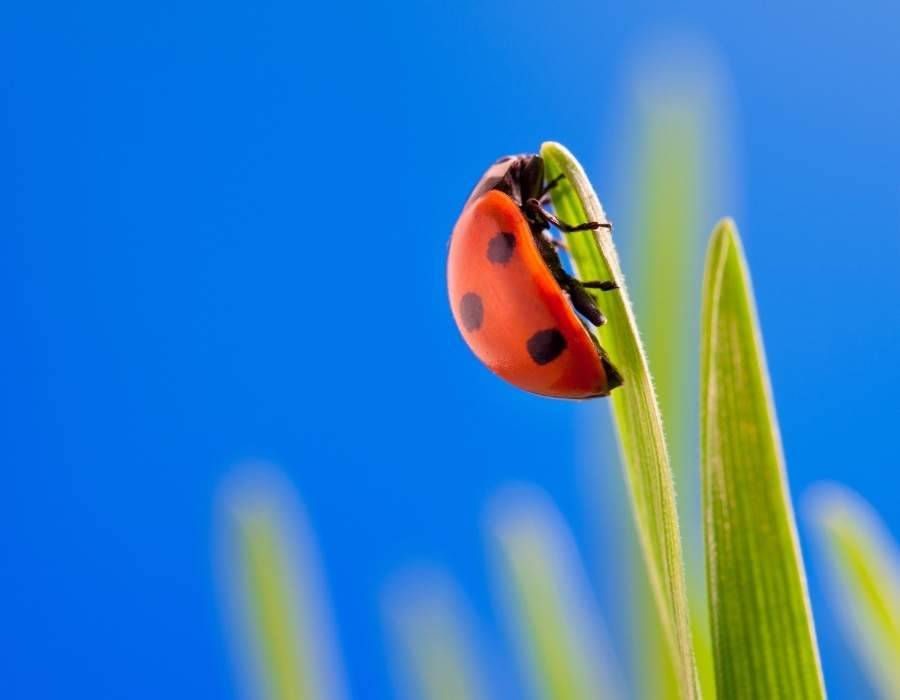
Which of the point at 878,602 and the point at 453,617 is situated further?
the point at 453,617

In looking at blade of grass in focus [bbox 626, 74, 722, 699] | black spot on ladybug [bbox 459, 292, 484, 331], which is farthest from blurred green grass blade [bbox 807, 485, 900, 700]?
black spot on ladybug [bbox 459, 292, 484, 331]

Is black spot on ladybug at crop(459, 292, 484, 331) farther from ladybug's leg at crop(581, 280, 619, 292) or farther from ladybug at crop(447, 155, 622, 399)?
ladybug's leg at crop(581, 280, 619, 292)

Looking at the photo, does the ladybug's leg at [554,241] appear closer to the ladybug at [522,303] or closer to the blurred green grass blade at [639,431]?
the ladybug at [522,303]

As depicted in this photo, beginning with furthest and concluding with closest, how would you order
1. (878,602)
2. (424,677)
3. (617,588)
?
(424,677)
(617,588)
(878,602)

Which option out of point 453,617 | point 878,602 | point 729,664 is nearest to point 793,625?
point 729,664

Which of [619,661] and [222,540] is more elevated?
[222,540]

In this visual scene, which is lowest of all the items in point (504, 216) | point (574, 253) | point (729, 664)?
point (729, 664)

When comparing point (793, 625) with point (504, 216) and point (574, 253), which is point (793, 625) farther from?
point (504, 216)

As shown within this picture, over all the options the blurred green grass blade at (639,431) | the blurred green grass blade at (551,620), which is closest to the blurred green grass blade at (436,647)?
the blurred green grass blade at (551,620)

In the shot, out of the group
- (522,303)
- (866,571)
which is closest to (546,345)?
(522,303)
